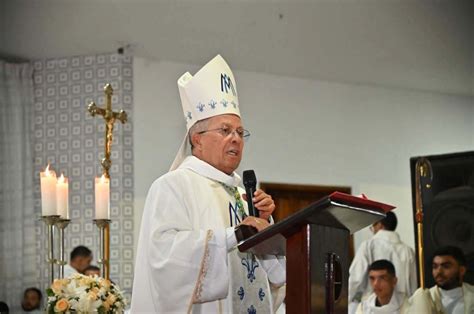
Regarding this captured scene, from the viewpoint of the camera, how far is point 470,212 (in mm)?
7816

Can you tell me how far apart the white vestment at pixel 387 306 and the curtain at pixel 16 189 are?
4114mm

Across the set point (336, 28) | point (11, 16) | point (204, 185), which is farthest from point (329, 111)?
point (204, 185)

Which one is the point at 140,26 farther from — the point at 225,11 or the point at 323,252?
the point at 323,252

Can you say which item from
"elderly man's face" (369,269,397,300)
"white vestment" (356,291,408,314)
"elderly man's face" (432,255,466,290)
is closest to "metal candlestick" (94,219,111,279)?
"white vestment" (356,291,408,314)

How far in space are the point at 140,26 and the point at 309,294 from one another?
6.51 meters

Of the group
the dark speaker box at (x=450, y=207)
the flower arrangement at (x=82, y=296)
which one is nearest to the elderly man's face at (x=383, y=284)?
the dark speaker box at (x=450, y=207)

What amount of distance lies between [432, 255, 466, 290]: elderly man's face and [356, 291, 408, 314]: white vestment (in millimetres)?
487

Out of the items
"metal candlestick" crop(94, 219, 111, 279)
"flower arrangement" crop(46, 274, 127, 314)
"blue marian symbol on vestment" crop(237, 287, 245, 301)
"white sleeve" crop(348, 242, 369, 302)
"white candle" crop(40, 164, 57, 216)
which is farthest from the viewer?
"white sleeve" crop(348, 242, 369, 302)

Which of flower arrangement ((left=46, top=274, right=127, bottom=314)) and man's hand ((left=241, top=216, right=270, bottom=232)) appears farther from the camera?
flower arrangement ((left=46, top=274, right=127, bottom=314))

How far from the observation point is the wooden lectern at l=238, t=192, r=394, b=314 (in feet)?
8.39

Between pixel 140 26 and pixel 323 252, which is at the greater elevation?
pixel 140 26

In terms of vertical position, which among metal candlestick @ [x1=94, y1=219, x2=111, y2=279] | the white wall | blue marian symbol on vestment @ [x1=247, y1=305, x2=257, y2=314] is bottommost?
blue marian symbol on vestment @ [x1=247, y1=305, x2=257, y2=314]

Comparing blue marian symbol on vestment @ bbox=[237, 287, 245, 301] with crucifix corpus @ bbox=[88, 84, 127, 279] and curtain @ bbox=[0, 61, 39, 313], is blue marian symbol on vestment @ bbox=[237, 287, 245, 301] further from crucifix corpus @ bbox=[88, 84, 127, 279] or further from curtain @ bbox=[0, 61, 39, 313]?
curtain @ bbox=[0, 61, 39, 313]

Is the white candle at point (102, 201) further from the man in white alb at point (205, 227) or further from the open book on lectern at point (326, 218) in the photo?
the open book on lectern at point (326, 218)
